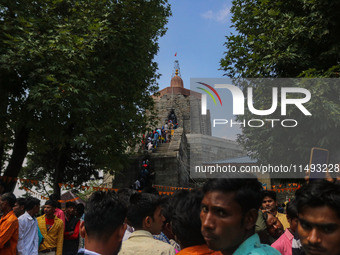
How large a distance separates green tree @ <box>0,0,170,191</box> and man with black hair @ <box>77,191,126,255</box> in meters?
8.04

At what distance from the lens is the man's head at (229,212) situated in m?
1.88

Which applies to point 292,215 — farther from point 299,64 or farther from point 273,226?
point 299,64

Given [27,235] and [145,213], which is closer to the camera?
[145,213]

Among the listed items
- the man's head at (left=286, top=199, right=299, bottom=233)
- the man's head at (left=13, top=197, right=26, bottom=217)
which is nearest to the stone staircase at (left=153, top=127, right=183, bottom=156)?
the man's head at (left=13, top=197, right=26, bottom=217)

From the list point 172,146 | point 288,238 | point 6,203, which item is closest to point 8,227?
point 6,203

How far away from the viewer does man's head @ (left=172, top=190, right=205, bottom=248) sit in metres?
2.39

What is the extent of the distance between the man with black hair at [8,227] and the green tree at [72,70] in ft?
16.9

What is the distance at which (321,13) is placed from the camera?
33.0 ft

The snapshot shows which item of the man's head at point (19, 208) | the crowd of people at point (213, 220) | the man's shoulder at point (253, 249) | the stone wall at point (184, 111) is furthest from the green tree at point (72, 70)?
the stone wall at point (184, 111)

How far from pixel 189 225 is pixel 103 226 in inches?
23.1

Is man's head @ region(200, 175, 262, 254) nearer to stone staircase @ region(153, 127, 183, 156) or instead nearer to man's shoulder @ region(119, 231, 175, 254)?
man's shoulder @ region(119, 231, 175, 254)

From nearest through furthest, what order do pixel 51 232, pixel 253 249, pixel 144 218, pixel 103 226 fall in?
pixel 253 249 < pixel 103 226 < pixel 144 218 < pixel 51 232

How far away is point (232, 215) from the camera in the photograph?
1.91 metres

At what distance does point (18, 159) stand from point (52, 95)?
9.80ft
